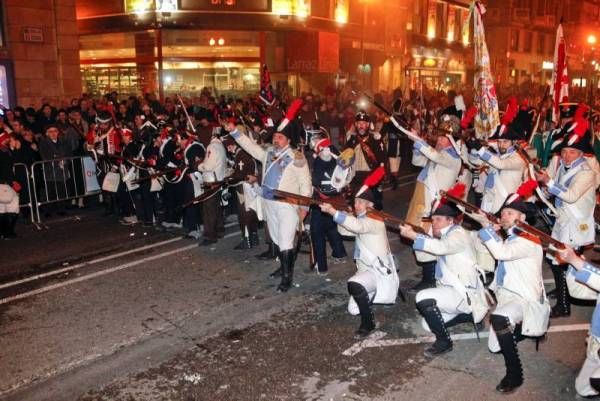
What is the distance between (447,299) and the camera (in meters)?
5.62

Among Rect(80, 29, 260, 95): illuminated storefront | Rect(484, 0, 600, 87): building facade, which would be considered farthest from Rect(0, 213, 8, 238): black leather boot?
Rect(484, 0, 600, 87): building facade

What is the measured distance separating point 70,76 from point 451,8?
105 feet

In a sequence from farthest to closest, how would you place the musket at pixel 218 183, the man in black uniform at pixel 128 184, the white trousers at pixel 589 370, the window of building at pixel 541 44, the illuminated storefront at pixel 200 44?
the window of building at pixel 541 44
the illuminated storefront at pixel 200 44
the man in black uniform at pixel 128 184
the musket at pixel 218 183
the white trousers at pixel 589 370

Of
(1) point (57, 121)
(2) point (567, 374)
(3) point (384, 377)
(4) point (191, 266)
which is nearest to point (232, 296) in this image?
(4) point (191, 266)

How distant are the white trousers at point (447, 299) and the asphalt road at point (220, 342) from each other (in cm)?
47

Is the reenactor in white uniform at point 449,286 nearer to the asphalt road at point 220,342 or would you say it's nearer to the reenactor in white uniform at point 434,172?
the asphalt road at point 220,342

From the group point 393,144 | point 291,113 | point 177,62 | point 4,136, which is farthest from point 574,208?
point 177,62

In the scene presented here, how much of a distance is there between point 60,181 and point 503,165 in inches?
341

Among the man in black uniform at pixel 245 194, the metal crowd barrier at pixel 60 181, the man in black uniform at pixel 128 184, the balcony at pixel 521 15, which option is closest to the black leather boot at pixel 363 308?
the man in black uniform at pixel 245 194

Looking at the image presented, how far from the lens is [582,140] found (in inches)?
263

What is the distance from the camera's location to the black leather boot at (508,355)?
5.05 m

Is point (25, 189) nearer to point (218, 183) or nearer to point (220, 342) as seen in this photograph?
point (218, 183)

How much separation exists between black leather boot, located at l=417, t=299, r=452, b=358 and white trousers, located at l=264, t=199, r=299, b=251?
8.09 feet

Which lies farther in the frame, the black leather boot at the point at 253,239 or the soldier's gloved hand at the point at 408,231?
the black leather boot at the point at 253,239
